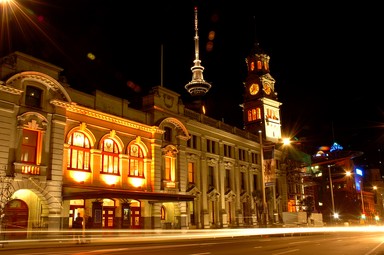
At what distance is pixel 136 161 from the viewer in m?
38.9

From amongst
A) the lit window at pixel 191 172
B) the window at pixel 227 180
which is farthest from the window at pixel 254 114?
the lit window at pixel 191 172

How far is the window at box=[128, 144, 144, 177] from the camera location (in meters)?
38.2

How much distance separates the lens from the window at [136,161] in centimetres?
3819

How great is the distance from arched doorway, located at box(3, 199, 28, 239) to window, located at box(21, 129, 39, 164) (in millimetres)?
3069

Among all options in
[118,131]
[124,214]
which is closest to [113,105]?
[118,131]

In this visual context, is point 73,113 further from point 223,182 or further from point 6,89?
point 223,182

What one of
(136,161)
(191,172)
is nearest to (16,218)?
(136,161)

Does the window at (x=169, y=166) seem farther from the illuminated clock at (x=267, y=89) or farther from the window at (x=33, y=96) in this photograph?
the illuminated clock at (x=267, y=89)

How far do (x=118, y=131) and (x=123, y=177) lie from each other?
13.9ft

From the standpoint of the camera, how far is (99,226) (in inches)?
1282

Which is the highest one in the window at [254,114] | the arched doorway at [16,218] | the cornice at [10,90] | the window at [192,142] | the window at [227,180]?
the window at [254,114]

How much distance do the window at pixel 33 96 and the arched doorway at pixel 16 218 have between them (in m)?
7.23

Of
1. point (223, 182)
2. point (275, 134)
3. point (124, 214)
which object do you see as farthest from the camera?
point (275, 134)

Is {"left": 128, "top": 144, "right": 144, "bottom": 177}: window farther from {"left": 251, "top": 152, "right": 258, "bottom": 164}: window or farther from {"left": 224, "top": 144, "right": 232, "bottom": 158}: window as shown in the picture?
{"left": 251, "top": 152, "right": 258, "bottom": 164}: window
